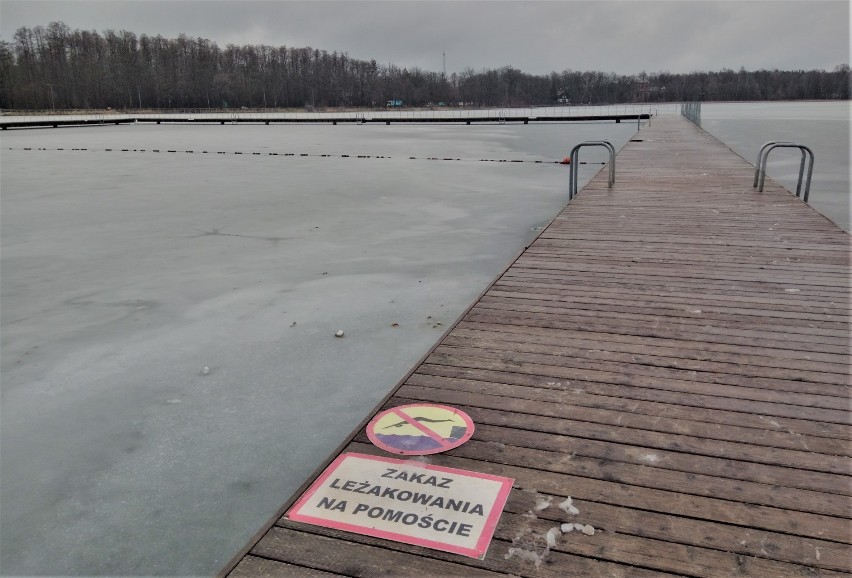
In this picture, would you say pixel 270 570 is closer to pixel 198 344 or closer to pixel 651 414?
pixel 651 414

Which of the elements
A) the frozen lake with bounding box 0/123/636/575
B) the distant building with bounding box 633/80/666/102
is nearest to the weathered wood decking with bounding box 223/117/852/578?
the frozen lake with bounding box 0/123/636/575

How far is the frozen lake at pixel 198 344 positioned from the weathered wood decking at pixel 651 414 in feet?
2.43

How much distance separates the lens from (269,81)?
97.9m

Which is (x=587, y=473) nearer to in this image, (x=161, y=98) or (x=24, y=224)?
(x=24, y=224)

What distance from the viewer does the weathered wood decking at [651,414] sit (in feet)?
5.65

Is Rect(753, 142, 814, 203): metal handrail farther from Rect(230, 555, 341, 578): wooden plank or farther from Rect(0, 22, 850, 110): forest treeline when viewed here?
Rect(0, 22, 850, 110): forest treeline

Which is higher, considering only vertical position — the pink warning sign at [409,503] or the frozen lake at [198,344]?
the pink warning sign at [409,503]

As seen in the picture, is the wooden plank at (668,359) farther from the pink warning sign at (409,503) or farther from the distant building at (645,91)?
the distant building at (645,91)

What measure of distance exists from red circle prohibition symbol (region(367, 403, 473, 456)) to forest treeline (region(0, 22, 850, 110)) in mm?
93406

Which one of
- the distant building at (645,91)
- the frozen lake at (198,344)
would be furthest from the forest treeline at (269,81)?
the frozen lake at (198,344)

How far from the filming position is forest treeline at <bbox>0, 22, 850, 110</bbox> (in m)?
83.8

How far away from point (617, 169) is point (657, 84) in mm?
116083

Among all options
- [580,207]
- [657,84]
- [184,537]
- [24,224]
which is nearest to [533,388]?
[184,537]

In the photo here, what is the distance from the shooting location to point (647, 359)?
9.88 ft
